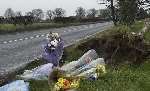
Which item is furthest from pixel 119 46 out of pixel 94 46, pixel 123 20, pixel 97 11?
pixel 97 11

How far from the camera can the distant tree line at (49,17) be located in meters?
64.2

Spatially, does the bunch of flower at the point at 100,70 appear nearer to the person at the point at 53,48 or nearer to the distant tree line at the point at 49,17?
the person at the point at 53,48

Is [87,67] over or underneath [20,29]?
over

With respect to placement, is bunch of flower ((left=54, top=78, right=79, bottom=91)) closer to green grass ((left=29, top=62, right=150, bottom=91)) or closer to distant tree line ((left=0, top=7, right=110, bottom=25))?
green grass ((left=29, top=62, right=150, bottom=91))

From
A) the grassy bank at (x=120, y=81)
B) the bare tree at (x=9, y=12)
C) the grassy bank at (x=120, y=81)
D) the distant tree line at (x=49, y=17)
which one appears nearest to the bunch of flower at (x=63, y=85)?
the grassy bank at (x=120, y=81)

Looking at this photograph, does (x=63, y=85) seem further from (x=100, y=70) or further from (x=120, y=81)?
(x=100, y=70)

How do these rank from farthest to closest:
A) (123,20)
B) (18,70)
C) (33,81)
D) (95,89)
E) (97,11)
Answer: (97,11)
(123,20)
(18,70)
(33,81)
(95,89)

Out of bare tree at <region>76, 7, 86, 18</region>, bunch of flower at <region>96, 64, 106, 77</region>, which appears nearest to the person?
bunch of flower at <region>96, 64, 106, 77</region>

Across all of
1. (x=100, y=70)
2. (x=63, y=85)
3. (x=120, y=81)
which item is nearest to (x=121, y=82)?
(x=120, y=81)

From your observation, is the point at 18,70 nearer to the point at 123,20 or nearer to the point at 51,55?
the point at 51,55

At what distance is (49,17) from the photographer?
413ft

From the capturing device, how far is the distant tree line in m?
64.2

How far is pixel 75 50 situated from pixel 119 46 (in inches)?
135

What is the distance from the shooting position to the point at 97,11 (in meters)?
162
